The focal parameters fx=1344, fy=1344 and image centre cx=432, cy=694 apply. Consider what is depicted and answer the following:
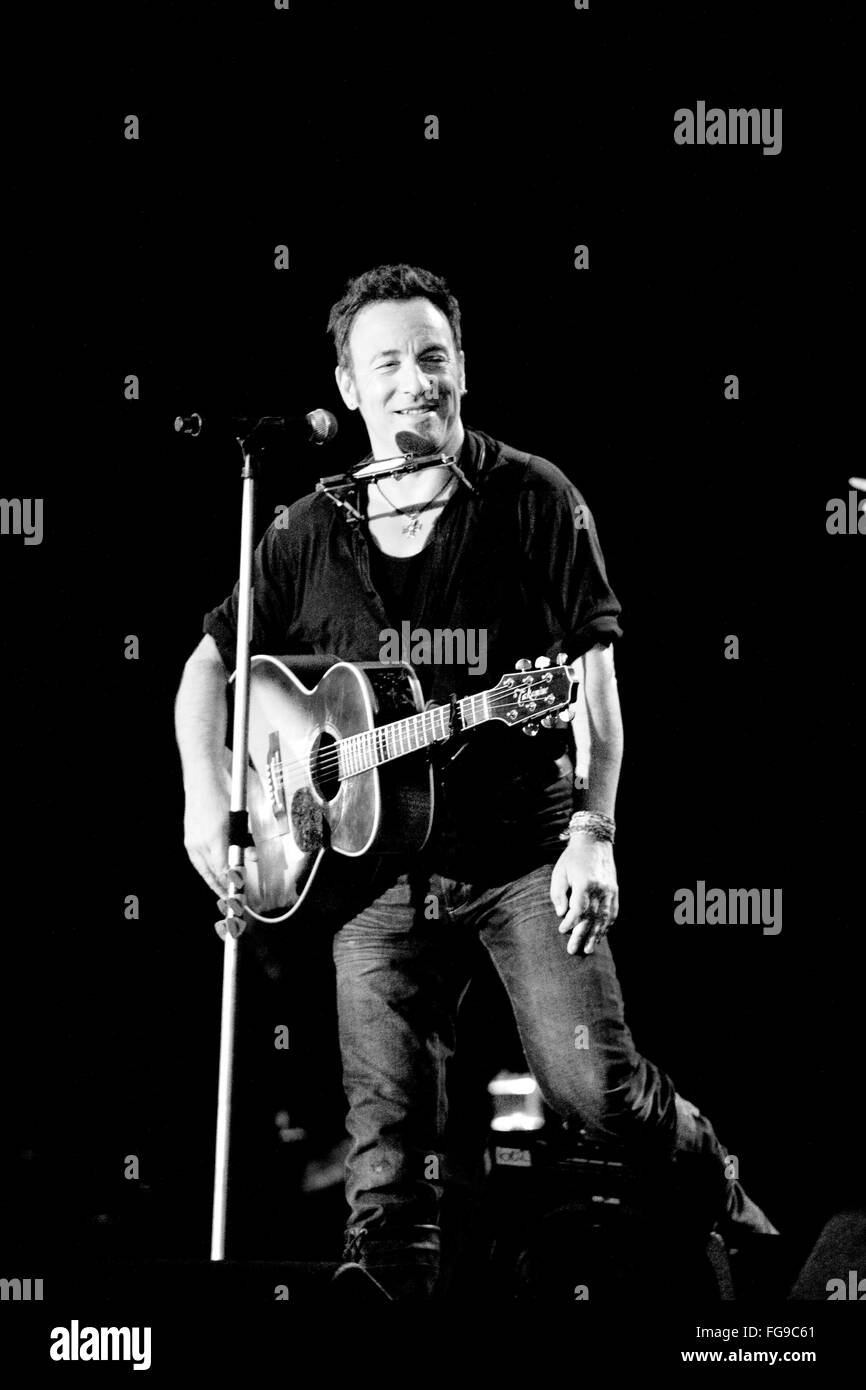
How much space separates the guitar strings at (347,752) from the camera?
2.86 metres

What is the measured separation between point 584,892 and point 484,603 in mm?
721

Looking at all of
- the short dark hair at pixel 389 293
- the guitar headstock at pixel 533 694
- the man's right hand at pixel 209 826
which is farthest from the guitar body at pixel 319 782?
the short dark hair at pixel 389 293

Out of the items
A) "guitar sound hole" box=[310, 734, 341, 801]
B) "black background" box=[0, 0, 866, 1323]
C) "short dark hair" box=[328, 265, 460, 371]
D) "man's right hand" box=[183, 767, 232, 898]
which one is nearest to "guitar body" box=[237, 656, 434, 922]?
"guitar sound hole" box=[310, 734, 341, 801]

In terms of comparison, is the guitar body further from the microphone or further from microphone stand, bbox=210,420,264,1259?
the microphone

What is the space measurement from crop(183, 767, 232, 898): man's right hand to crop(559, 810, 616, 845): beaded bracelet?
88 centimetres

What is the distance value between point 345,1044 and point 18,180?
8.88ft

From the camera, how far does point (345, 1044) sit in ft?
9.84

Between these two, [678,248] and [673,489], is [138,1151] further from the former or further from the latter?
[678,248]

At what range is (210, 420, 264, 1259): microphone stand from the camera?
2729 millimetres

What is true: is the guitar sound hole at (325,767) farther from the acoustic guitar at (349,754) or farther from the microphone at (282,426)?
the microphone at (282,426)

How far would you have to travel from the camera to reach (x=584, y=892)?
2795 mm
